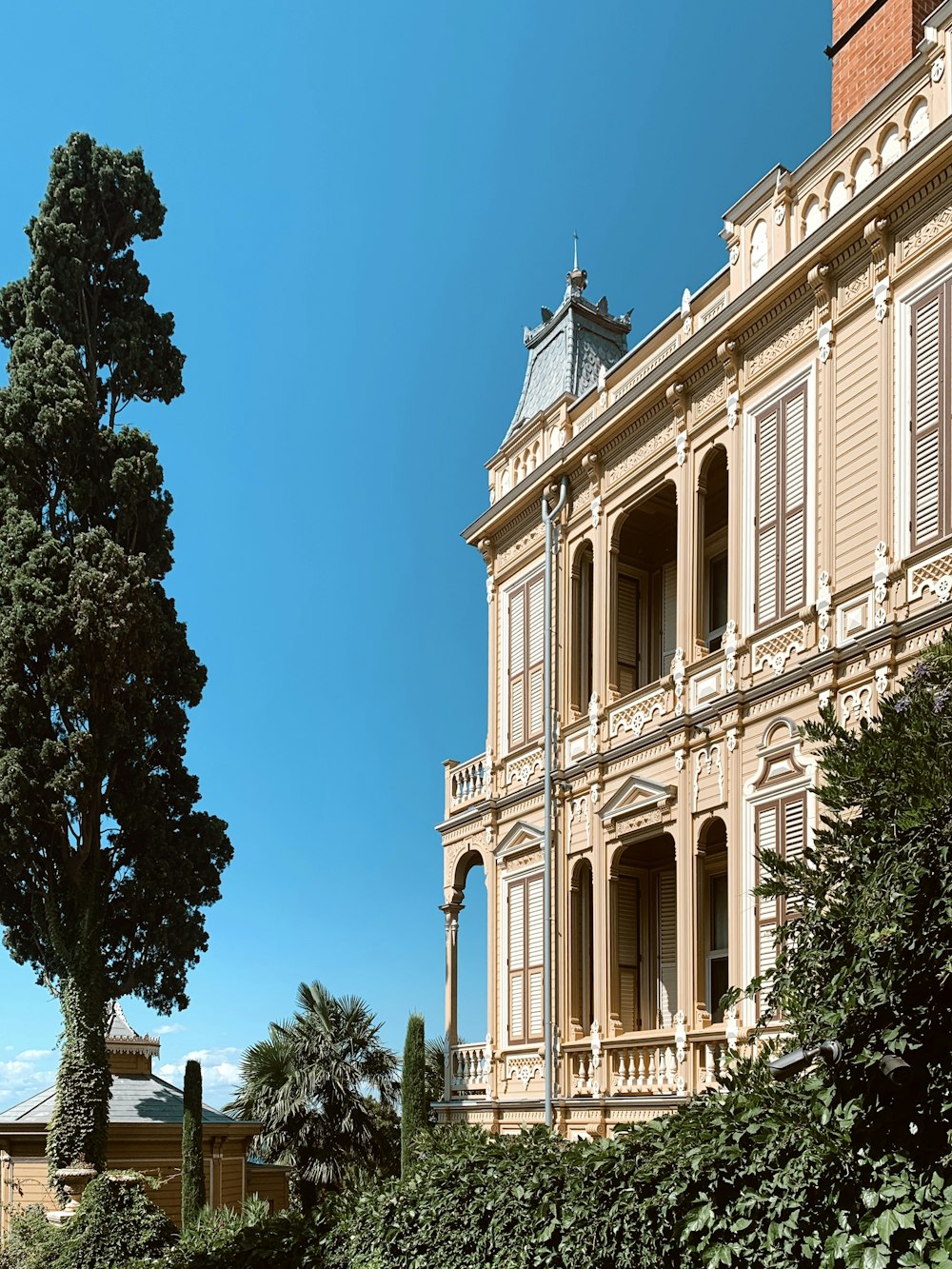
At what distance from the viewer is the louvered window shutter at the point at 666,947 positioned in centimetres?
2230

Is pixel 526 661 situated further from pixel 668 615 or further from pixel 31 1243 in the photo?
pixel 31 1243

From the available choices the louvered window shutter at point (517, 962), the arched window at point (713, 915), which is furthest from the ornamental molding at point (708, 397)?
the louvered window shutter at point (517, 962)

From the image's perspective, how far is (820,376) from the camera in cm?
1825

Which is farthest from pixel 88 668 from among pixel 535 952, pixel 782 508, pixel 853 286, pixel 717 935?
pixel 853 286

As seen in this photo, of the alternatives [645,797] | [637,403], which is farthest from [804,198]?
[645,797]

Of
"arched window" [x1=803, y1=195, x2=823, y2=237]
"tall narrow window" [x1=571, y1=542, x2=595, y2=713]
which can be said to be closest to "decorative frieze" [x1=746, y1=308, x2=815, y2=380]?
"arched window" [x1=803, y1=195, x2=823, y2=237]

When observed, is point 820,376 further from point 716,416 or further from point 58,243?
point 58,243

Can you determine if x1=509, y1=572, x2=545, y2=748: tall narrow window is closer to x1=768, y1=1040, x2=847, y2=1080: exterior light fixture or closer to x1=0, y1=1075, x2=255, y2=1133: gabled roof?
x1=0, y1=1075, x2=255, y2=1133: gabled roof

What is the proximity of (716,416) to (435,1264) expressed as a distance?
12858mm

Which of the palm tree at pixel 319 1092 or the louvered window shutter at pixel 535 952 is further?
the palm tree at pixel 319 1092

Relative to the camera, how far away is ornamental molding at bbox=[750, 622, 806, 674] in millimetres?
18016

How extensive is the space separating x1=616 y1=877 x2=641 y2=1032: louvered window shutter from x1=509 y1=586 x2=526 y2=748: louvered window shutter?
345cm

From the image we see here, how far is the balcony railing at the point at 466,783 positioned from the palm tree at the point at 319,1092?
6.76 m

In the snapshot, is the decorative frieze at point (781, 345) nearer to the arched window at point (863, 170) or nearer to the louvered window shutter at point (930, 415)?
the arched window at point (863, 170)
